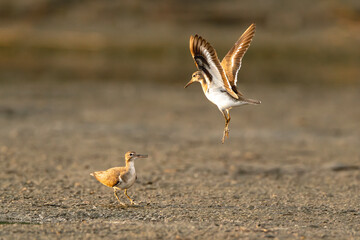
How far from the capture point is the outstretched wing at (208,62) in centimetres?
706

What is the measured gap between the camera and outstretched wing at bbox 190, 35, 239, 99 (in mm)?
7059

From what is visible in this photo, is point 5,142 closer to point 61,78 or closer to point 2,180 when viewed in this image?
point 2,180

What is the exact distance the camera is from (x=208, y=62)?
7125mm

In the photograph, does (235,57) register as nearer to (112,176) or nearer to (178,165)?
(112,176)

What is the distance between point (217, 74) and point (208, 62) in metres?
0.21

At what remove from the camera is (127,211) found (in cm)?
822

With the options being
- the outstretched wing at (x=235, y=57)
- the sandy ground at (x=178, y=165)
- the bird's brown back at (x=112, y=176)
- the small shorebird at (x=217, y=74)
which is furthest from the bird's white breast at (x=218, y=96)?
the bird's brown back at (x=112, y=176)

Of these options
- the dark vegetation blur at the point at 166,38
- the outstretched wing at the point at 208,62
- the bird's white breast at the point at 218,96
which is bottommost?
the bird's white breast at the point at 218,96

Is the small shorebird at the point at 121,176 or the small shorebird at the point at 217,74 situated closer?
the small shorebird at the point at 217,74

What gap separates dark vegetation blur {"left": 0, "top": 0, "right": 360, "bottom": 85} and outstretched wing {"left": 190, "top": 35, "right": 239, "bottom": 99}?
65.4 feet

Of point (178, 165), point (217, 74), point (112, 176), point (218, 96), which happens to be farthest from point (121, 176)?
point (178, 165)

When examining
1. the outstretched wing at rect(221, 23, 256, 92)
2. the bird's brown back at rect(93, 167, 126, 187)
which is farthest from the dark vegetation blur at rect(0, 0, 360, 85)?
the outstretched wing at rect(221, 23, 256, 92)

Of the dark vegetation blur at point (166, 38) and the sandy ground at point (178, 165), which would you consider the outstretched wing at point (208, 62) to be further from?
the dark vegetation blur at point (166, 38)

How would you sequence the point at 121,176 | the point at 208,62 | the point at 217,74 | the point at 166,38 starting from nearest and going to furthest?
the point at 208,62 → the point at 217,74 → the point at 121,176 → the point at 166,38
